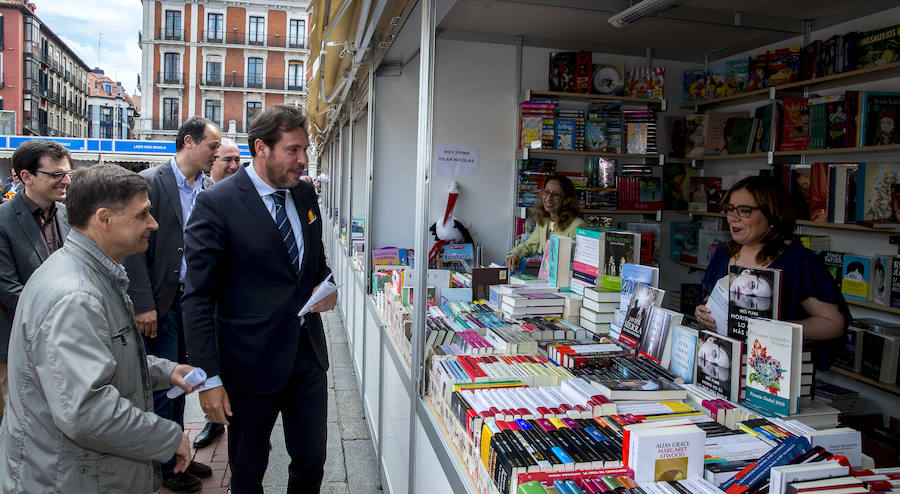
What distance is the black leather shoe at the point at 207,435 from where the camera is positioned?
3.88m

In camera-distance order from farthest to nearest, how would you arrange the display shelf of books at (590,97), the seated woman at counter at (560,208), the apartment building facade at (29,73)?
the apartment building facade at (29,73)
the display shelf of books at (590,97)
the seated woman at counter at (560,208)

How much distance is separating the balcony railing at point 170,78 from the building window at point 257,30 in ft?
18.8

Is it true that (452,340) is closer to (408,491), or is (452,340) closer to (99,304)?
(408,491)

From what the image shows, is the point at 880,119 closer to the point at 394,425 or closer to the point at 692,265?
the point at 692,265

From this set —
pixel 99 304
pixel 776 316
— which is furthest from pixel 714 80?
pixel 99 304

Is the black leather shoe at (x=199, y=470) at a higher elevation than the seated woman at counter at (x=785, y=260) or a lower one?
lower

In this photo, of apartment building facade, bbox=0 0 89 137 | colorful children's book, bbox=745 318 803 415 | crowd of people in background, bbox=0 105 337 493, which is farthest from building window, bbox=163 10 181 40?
colorful children's book, bbox=745 318 803 415

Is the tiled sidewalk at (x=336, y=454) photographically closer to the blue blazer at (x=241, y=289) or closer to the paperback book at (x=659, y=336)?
the blue blazer at (x=241, y=289)

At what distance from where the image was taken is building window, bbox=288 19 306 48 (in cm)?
4361

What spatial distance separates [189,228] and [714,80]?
4.60m

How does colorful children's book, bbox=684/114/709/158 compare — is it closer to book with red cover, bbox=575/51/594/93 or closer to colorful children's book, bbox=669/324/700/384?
book with red cover, bbox=575/51/594/93

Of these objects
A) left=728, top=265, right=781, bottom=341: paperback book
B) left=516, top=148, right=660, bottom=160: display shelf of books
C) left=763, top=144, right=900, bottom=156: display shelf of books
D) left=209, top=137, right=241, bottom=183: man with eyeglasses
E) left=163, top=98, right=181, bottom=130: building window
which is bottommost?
left=728, top=265, right=781, bottom=341: paperback book

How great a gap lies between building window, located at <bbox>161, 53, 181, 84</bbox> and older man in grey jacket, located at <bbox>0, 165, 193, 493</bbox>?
45169mm

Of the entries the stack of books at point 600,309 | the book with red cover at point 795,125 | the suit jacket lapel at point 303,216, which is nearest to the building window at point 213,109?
the book with red cover at point 795,125
